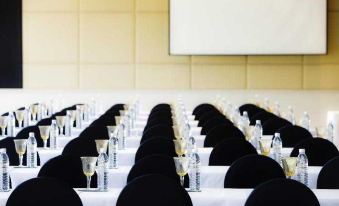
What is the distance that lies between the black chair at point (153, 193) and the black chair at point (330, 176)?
5.07 feet

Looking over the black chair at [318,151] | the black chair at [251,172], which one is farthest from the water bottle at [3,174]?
the black chair at [318,151]

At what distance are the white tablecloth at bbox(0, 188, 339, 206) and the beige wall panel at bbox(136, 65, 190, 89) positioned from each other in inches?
401

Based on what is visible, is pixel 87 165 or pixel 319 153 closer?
pixel 87 165

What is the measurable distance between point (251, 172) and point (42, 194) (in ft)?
5.27

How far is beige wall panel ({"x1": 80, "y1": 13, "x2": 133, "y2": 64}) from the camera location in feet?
50.4

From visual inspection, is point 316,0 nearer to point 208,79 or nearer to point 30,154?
point 208,79

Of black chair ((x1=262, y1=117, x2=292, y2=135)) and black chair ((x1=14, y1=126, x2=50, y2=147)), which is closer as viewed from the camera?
black chair ((x1=14, y1=126, x2=50, y2=147))

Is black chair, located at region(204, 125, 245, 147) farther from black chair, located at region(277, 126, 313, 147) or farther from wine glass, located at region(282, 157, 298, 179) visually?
wine glass, located at region(282, 157, 298, 179)

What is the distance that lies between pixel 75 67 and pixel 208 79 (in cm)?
225

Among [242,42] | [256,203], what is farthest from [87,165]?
[242,42]

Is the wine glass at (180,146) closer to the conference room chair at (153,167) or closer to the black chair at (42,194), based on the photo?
the conference room chair at (153,167)

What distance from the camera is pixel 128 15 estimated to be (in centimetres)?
1535

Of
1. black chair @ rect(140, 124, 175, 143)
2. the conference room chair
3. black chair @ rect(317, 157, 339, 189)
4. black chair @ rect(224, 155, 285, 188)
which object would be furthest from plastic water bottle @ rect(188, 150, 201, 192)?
black chair @ rect(140, 124, 175, 143)

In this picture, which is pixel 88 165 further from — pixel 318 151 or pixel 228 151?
pixel 318 151
